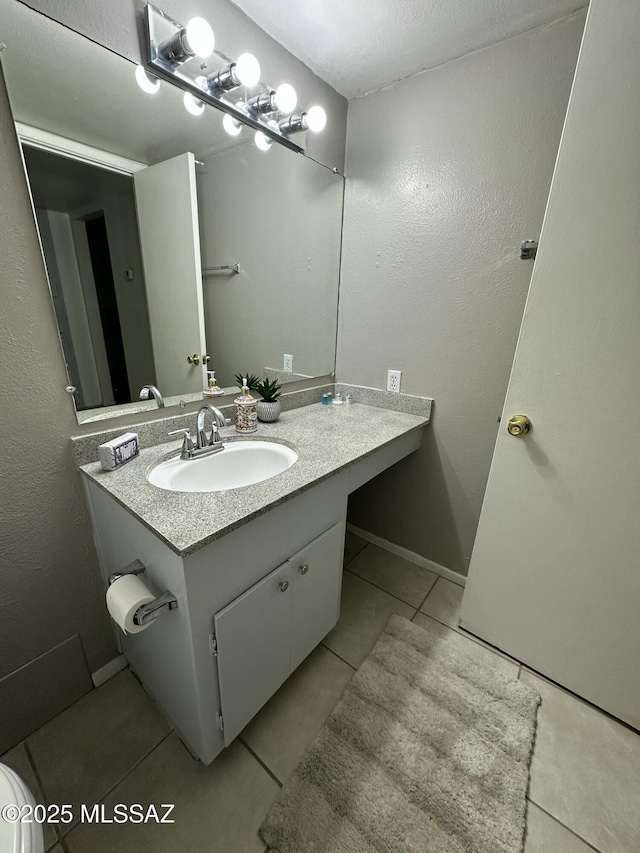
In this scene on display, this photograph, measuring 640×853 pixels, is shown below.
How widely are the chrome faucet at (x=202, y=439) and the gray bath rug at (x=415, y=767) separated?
0.94 m

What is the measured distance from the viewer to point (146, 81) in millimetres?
944

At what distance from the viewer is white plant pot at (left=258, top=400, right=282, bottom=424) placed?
1372mm

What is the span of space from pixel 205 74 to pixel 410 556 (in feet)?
6.85

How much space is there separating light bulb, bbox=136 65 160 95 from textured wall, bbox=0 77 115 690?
0.35 meters

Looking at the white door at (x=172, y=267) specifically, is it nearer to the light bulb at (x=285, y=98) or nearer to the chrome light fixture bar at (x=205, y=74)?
the chrome light fixture bar at (x=205, y=74)

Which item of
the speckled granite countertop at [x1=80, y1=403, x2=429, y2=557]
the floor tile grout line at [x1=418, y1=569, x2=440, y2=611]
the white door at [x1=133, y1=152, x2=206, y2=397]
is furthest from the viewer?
the floor tile grout line at [x1=418, y1=569, x2=440, y2=611]

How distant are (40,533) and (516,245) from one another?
1773mm

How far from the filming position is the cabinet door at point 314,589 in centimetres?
102

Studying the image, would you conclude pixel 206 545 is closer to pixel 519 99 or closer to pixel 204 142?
pixel 204 142

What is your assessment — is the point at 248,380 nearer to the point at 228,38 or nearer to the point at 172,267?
the point at 172,267

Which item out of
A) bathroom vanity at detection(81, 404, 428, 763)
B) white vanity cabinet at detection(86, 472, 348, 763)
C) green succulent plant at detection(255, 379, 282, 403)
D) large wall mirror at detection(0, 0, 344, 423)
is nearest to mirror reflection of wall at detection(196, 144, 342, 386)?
large wall mirror at detection(0, 0, 344, 423)

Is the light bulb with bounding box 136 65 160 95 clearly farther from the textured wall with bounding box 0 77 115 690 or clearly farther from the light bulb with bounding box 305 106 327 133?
the light bulb with bounding box 305 106 327 133

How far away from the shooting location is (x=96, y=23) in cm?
83

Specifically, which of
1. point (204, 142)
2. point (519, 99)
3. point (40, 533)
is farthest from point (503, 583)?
point (204, 142)
